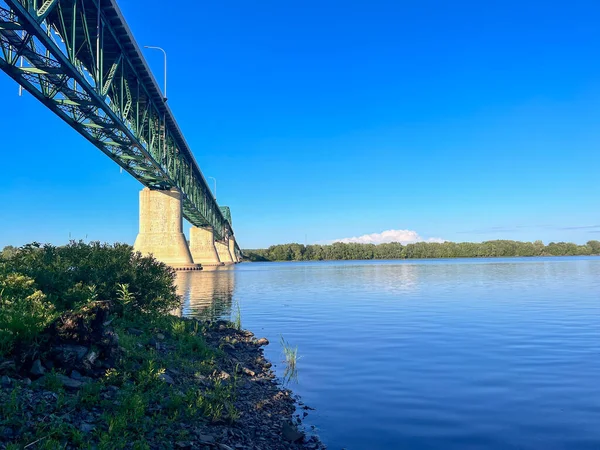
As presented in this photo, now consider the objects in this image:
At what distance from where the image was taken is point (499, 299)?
2964cm

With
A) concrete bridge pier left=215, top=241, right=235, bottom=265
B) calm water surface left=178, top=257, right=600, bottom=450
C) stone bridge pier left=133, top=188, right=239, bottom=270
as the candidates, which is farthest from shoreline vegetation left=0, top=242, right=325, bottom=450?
concrete bridge pier left=215, top=241, right=235, bottom=265

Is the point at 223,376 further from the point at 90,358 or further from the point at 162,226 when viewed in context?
the point at 162,226

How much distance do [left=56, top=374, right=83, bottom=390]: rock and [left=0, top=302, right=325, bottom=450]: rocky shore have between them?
15 millimetres

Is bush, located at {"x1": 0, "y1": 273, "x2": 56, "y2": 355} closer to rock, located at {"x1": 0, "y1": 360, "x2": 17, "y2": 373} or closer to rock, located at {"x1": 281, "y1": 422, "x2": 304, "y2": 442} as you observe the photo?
rock, located at {"x1": 0, "y1": 360, "x2": 17, "y2": 373}

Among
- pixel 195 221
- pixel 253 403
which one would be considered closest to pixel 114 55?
pixel 253 403

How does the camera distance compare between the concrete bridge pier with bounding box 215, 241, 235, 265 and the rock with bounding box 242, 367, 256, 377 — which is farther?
the concrete bridge pier with bounding box 215, 241, 235, 265

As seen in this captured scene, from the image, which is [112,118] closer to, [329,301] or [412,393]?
[329,301]

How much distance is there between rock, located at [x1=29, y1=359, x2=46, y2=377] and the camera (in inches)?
287

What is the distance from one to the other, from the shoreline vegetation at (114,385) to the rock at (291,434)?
0.08 ft

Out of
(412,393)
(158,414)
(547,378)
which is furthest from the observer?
(547,378)

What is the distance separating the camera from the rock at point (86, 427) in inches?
239

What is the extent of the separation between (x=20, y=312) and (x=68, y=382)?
2068 millimetres

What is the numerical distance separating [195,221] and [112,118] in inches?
3302

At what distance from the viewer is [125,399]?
7113mm
